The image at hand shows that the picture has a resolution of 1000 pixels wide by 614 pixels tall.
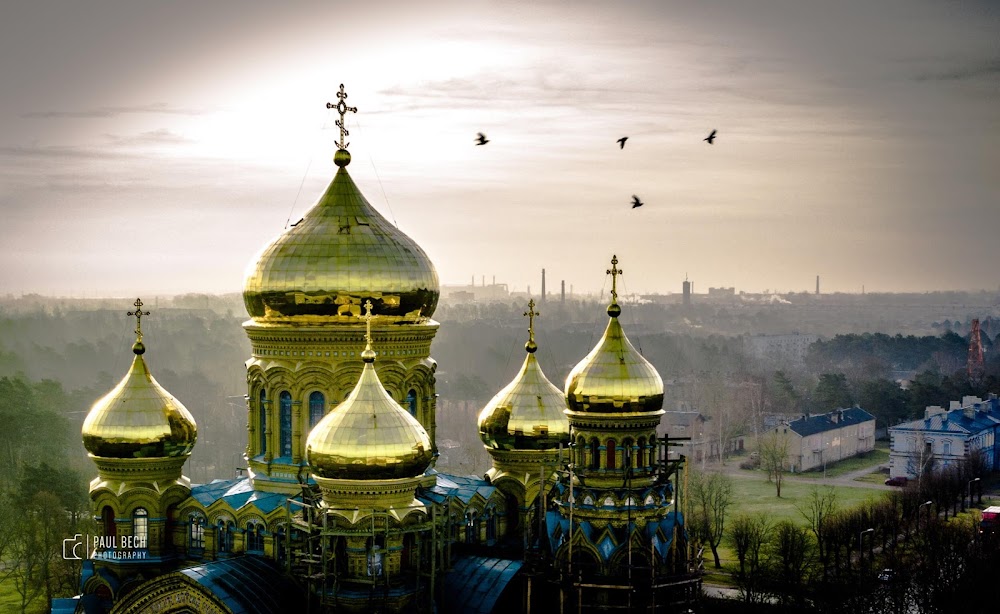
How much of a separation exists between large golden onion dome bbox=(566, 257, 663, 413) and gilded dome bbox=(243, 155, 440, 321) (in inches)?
106

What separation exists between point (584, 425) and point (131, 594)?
20.0 ft

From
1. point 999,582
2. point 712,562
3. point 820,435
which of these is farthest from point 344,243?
point 820,435

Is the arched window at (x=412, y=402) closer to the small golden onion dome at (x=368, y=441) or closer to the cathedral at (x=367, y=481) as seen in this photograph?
the cathedral at (x=367, y=481)

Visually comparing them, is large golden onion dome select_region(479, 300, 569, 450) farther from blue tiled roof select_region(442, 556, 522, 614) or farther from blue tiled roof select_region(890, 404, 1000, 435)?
blue tiled roof select_region(890, 404, 1000, 435)

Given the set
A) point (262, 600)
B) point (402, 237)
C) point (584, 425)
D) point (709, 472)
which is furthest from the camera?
point (709, 472)

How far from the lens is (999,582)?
22.9m

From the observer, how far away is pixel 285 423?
18500 mm

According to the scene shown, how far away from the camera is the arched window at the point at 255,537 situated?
1756cm

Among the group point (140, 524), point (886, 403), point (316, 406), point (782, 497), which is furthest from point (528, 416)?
point (886, 403)

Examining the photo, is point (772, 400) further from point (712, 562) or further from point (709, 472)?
point (712, 562)

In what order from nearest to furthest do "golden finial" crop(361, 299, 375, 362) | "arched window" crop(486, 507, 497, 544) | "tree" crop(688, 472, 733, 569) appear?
"golden finial" crop(361, 299, 375, 362) → "arched window" crop(486, 507, 497, 544) → "tree" crop(688, 472, 733, 569)

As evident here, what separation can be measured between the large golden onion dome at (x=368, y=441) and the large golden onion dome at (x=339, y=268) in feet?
6.67

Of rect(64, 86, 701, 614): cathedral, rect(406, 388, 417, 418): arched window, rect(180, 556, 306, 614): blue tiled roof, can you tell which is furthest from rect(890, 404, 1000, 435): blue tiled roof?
rect(180, 556, 306, 614): blue tiled roof

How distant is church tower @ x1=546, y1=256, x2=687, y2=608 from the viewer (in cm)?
1691
